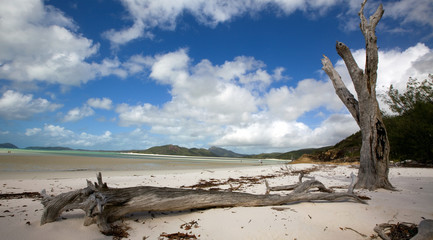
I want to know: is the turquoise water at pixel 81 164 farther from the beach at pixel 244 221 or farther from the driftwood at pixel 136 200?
the driftwood at pixel 136 200

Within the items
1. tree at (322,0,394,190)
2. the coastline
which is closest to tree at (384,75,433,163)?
tree at (322,0,394,190)

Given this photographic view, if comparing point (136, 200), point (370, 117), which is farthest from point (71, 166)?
point (370, 117)

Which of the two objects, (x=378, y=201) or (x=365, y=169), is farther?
(x=365, y=169)

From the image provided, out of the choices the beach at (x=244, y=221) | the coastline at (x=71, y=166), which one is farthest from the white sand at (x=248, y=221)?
the coastline at (x=71, y=166)

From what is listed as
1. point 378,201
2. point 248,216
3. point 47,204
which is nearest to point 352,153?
point 378,201

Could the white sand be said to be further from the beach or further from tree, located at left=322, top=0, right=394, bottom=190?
tree, located at left=322, top=0, right=394, bottom=190

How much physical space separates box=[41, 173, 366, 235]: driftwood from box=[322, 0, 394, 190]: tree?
2908mm

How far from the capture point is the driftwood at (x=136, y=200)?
3896 mm

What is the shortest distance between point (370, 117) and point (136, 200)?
328 inches

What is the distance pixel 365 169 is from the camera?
817 cm

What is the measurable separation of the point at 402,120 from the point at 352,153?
1525 centimetres

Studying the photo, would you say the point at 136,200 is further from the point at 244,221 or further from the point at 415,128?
the point at 415,128

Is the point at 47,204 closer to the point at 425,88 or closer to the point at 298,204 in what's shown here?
the point at 298,204

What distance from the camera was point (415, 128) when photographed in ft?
59.8
